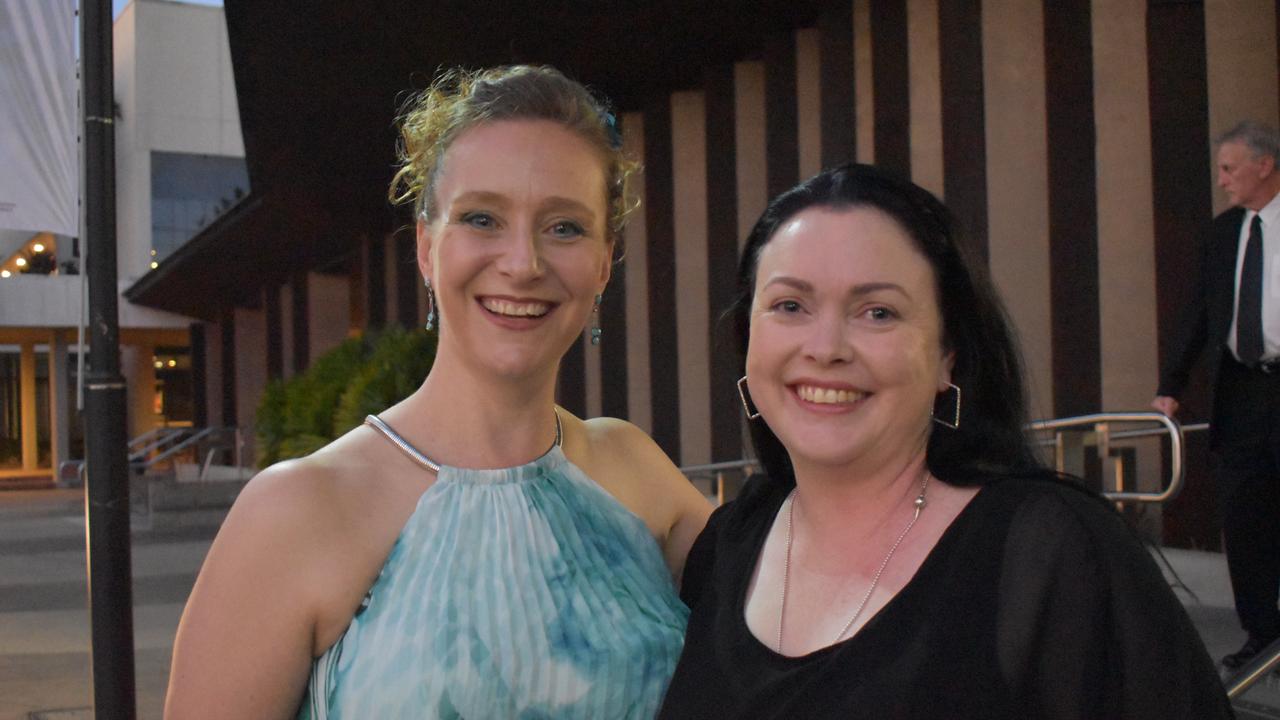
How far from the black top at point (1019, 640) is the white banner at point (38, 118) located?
9.46 feet

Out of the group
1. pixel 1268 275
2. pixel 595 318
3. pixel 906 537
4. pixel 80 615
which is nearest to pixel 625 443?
pixel 595 318

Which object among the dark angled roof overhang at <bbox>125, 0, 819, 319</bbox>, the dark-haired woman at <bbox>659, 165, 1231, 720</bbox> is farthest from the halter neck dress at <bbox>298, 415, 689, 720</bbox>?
the dark angled roof overhang at <bbox>125, 0, 819, 319</bbox>

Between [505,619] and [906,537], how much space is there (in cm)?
65

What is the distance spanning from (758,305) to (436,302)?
2.07 ft

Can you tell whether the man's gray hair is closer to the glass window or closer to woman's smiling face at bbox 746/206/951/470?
woman's smiling face at bbox 746/206/951/470

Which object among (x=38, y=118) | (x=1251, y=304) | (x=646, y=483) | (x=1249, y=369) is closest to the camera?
(x=646, y=483)

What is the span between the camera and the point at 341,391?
38.2 feet

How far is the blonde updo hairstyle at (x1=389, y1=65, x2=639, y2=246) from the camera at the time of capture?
2137 millimetres

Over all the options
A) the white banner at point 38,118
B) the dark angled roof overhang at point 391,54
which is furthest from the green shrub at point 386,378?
the white banner at point 38,118

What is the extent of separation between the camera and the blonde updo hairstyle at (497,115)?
2.14 m

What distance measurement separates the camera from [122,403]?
3602 mm

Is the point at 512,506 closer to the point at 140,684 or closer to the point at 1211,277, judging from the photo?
the point at 1211,277

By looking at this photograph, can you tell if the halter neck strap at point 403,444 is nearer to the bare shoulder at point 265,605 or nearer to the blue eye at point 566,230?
the bare shoulder at point 265,605

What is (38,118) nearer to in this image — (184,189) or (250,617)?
(250,617)
